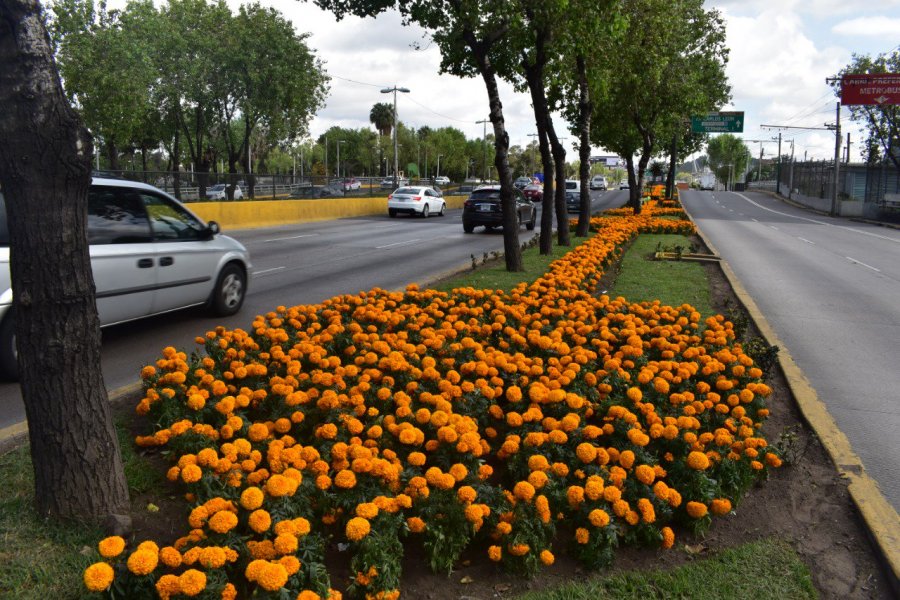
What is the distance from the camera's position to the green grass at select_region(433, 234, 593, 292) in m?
10.0

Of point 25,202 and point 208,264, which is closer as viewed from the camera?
point 25,202

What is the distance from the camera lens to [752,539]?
335 cm

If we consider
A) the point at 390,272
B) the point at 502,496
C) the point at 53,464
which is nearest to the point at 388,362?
the point at 502,496

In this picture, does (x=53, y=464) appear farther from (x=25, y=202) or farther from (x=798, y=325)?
(x=798, y=325)

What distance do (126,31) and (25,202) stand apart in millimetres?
35804

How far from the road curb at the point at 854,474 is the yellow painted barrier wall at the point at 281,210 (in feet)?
58.7

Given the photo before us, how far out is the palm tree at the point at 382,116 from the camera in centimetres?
10725

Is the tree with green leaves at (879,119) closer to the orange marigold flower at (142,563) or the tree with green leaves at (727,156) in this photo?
the orange marigold flower at (142,563)

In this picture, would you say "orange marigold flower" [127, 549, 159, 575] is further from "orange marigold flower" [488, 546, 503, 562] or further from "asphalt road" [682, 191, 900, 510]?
"asphalt road" [682, 191, 900, 510]

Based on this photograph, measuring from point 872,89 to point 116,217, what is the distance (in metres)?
37.8

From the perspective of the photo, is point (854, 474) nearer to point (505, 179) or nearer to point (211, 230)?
point (211, 230)

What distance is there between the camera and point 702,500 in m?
3.34

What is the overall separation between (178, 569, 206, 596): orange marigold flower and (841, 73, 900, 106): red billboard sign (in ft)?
129

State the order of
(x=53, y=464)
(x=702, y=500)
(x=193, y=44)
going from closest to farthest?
(x=53, y=464), (x=702, y=500), (x=193, y=44)
